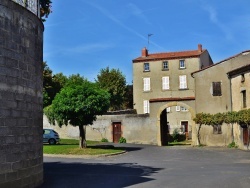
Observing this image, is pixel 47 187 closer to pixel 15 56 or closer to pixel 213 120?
pixel 15 56

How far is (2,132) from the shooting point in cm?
882

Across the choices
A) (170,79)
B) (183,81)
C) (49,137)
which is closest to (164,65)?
(170,79)

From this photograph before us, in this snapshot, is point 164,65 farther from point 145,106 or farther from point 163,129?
point 163,129

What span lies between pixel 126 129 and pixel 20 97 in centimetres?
2746

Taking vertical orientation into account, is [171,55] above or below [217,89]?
above

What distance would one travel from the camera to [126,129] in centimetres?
3681

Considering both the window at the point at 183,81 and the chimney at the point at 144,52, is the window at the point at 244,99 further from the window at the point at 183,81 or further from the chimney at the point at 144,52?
the chimney at the point at 144,52

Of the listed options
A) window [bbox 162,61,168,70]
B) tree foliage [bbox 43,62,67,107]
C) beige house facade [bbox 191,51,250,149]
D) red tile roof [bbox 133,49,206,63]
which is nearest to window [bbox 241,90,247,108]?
beige house facade [bbox 191,51,250,149]

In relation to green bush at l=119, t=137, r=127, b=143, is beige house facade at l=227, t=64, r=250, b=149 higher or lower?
higher

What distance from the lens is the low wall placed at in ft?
115

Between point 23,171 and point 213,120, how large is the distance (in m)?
24.6

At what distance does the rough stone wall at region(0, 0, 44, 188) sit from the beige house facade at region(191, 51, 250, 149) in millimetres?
23174

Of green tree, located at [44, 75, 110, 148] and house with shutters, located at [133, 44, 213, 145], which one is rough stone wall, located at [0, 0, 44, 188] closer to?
green tree, located at [44, 75, 110, 148]

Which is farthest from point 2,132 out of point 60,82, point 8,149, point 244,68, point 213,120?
point 60,82
